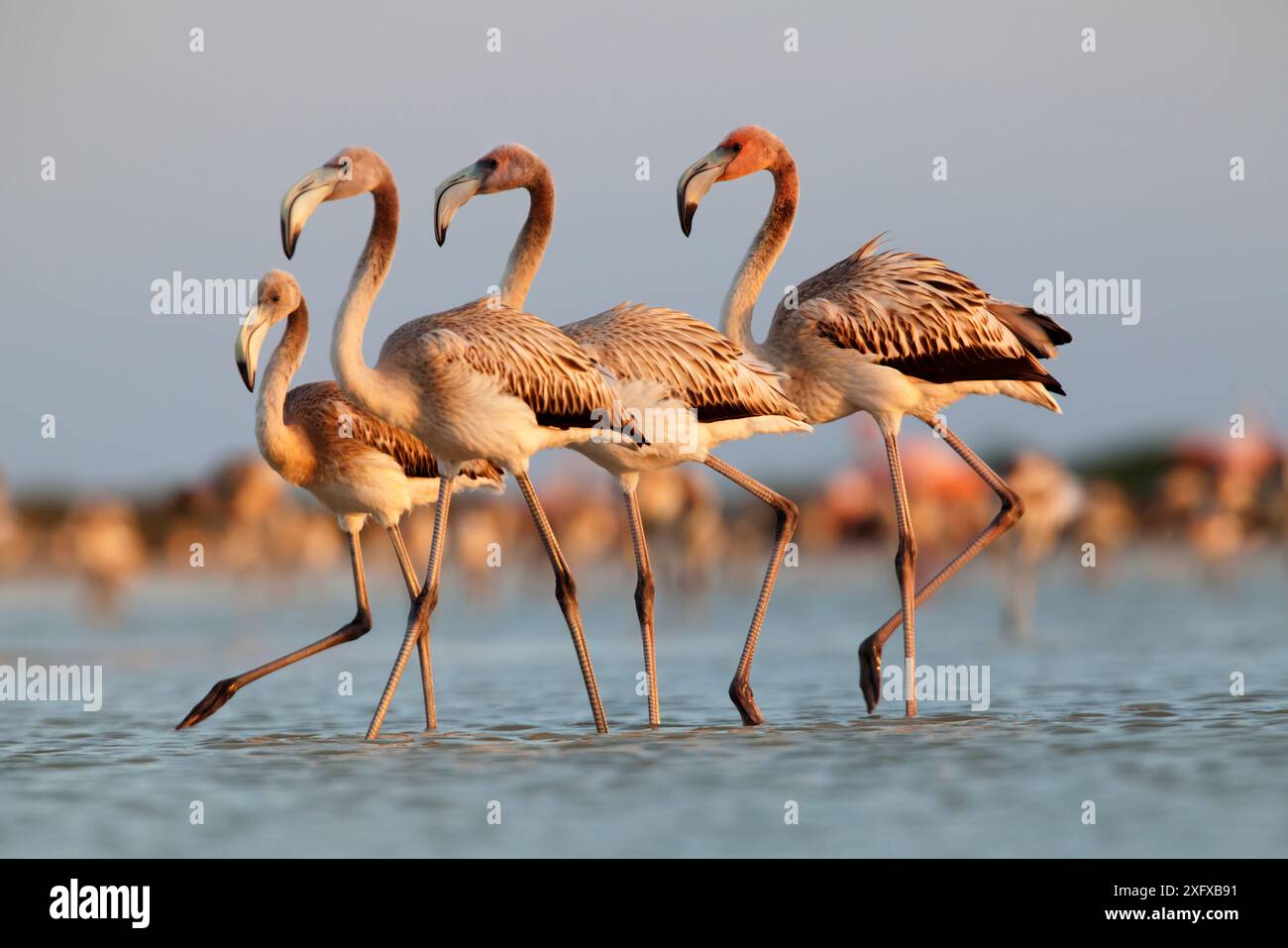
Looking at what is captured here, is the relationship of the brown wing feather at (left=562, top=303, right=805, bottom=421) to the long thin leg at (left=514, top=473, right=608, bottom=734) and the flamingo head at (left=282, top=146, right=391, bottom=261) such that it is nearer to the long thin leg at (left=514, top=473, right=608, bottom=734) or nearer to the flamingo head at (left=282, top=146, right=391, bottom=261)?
the long thin leg at (left=514, top=473, right=608, bottom=734)

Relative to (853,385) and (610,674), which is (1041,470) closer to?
(610,674)

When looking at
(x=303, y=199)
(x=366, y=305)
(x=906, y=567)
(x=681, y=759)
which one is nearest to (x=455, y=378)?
(x=366, y=305)

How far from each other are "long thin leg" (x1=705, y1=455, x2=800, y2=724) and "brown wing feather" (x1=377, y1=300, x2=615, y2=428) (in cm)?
90

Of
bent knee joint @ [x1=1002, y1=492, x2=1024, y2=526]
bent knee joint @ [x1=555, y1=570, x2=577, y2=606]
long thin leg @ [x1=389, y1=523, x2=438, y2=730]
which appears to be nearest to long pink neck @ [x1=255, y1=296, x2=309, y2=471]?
long thin leg @ [x1=389, y1=523, x2=438, y2=730]

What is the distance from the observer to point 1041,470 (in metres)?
19.1

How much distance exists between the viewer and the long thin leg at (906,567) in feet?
31.9

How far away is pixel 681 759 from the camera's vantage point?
823 centimetres

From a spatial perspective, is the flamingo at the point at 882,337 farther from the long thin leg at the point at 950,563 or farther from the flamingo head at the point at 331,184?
the flamingo head at the point at 331,184

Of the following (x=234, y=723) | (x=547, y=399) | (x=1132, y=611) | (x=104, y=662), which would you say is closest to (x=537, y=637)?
(x=104, y=662)

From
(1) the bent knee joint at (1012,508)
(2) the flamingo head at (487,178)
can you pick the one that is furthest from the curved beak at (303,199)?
(1) the bent knee joint at (1012,508)

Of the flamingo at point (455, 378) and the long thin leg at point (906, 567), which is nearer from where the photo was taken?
the flamingo at point (455, 378)

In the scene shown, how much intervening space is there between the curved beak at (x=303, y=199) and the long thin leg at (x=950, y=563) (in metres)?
3.73
